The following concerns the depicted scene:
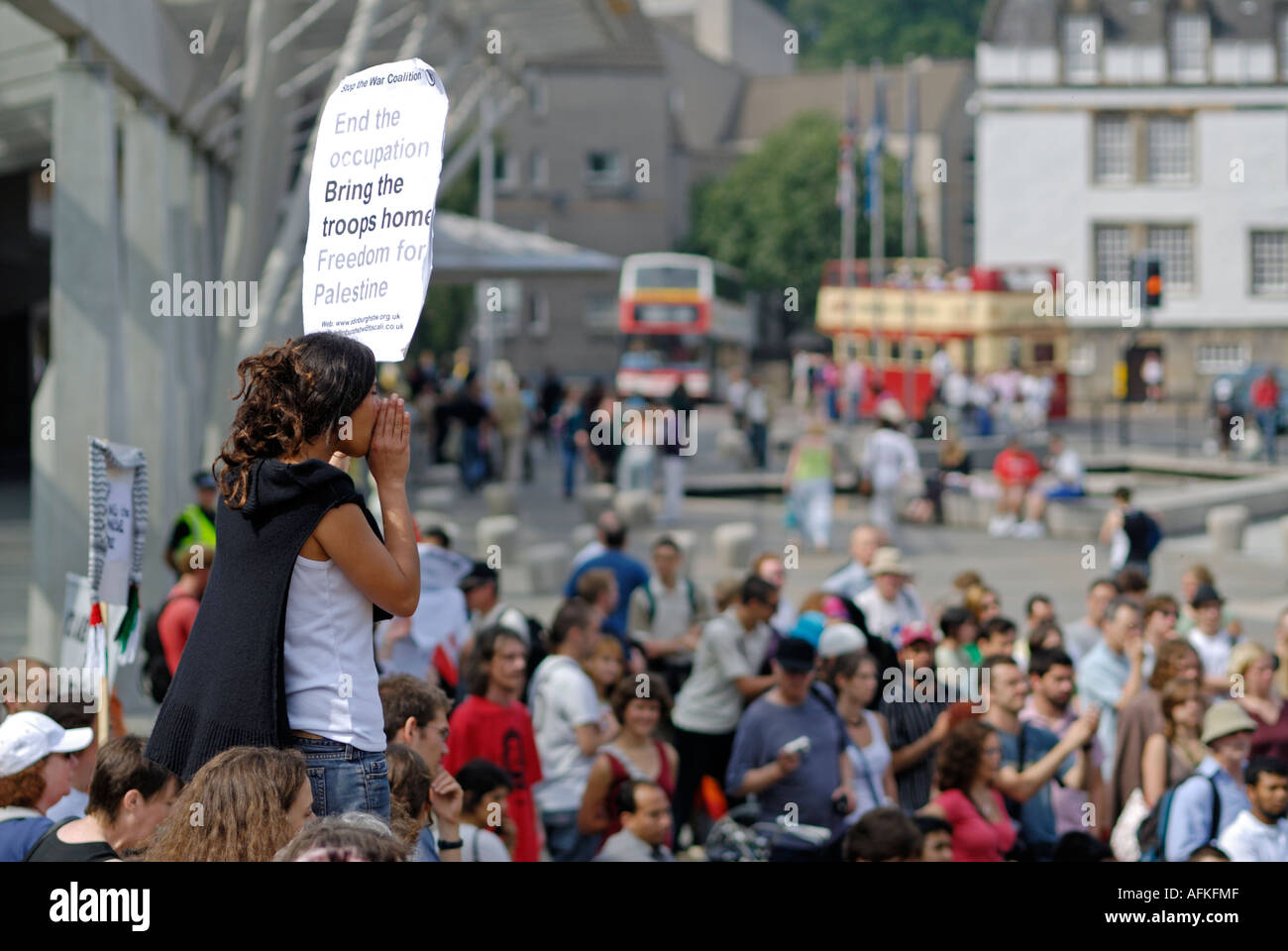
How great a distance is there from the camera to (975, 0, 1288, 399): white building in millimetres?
61062

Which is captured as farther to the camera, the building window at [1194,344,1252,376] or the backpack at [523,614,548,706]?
the building window at [1194,344,1252,376]

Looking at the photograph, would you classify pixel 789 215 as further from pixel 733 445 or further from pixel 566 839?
pixel 566 839

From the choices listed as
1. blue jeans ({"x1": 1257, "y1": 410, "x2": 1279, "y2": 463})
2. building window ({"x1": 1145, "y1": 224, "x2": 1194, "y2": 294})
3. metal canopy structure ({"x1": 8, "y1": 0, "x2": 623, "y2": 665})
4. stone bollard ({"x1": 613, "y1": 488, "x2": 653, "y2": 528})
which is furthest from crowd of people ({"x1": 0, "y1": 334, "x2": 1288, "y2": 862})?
building window ({"x1": 1145, "y1": 224, "x2": 1194, "y2": 294})

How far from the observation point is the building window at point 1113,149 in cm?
6181

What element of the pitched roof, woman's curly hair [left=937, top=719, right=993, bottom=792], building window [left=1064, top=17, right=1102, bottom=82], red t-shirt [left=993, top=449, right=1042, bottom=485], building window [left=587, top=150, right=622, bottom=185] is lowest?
woman's curly hair [left=937, top=719, right=993, bottom=792]

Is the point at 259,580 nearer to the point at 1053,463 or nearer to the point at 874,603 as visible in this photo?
the point at 874,603

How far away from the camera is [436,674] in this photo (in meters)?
8.80

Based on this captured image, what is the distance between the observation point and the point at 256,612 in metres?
3.85

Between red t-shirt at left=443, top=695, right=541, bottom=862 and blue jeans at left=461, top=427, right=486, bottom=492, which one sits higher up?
blue jeans at left=461, top=427, right=486, bottom=492

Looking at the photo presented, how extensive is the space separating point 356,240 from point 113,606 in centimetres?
229

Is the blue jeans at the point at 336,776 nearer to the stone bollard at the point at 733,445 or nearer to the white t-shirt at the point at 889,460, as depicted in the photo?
the white t-shirt at the point at 889,460

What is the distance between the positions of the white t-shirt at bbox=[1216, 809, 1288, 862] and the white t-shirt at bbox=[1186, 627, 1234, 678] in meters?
4.27

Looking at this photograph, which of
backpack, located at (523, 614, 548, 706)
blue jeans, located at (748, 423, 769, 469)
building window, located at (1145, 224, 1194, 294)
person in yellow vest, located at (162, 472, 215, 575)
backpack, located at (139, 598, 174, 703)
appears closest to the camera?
backpack, located at (139, 598, 174, 703)

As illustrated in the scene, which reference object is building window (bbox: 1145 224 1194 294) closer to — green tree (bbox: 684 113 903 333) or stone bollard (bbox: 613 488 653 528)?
green tree (bbox: 684 113 903 333)
